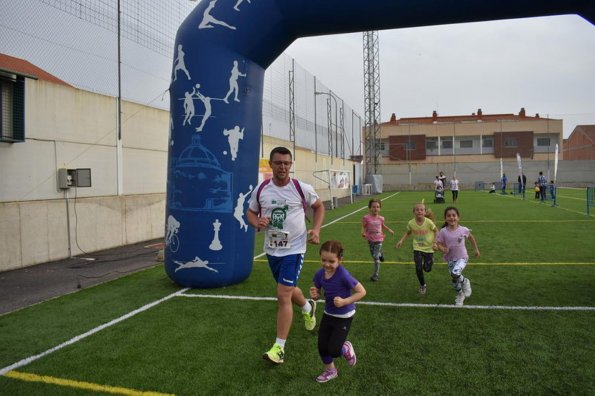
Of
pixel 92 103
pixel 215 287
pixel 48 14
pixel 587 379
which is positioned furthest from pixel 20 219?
pixel 587 379

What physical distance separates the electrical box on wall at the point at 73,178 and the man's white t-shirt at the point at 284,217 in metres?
7.46

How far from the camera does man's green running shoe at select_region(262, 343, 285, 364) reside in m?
4.18

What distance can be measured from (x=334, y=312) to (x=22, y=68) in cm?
865

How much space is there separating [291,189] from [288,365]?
1.69 metres

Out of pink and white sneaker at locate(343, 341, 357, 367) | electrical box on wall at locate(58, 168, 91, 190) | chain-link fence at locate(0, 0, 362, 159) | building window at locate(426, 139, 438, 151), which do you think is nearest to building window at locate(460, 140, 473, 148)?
building window at locate(426, 139, 438, 151)

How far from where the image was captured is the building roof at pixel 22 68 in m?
8.81

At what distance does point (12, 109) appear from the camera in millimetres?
9148

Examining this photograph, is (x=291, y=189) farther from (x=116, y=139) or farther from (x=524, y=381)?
(x=116, y=139)

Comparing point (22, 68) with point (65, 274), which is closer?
point (65, 274)

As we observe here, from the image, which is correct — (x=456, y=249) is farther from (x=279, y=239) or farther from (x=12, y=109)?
(x=12, y=109)

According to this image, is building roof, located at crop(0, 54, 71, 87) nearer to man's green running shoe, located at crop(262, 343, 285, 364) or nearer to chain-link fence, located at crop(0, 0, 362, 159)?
chain-link fence, located at crop(0, 0, 362, 159)

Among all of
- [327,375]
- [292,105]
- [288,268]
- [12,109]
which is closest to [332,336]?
[327,375]

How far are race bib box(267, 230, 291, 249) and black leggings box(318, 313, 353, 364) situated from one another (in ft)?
2.95

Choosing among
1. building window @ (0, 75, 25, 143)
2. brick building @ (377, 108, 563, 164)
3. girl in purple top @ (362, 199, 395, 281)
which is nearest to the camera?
girl in purple top @ (362, 199, 395, 281)
